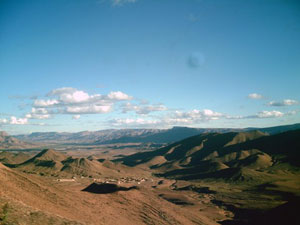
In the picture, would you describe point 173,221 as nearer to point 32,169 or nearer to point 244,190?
point 244,190

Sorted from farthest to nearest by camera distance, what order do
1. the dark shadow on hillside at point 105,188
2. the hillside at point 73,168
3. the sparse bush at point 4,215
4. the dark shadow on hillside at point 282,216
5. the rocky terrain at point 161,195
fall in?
the hillside at point 73,168
the dark shadow on hillside at point 105,188
the dark shadow on hillside at point 282,216
the rocky terrain at point 161,195
the sparse bush at point 4,215

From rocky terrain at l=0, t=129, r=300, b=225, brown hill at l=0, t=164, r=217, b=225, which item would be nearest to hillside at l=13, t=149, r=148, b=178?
rocky terrain at l=0, t=129, r=300, b=225

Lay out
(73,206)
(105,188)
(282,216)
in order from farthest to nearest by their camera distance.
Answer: (105,188)
(282,216)
(73,206)

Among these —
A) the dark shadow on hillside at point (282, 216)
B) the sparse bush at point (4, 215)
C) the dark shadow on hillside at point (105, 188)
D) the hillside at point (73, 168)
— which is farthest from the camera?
the hillside at point (73, 168)

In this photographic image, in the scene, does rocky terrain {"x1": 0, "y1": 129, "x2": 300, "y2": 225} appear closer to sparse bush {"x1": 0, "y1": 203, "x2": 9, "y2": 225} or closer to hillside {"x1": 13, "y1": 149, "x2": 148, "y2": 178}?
hillside {"x1": 13, "y1": 149, "x2": 148, "y2": 178}

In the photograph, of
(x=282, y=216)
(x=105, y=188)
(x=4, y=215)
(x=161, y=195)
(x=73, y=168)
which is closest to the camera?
(x=4, y=215)

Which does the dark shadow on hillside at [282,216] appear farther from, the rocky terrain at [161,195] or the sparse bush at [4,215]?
the sparse bush at [4,215]

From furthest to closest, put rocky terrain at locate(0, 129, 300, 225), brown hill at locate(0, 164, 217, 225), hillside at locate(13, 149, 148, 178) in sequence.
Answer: hillside at locate(13, 149, 148, 178)
rocky terrain at locate(0, 129, 300, 225)
brown hill at locate(0, 164, 217, 225)

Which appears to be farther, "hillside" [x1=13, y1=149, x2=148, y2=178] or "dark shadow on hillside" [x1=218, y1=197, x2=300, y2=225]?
"hillside" [x1=13, y1=149, x2=148, y2=178]

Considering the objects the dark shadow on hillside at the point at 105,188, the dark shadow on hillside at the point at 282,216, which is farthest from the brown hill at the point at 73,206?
the dark shadow on hillside at the point at 282,216

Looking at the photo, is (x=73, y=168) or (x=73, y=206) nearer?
(x=73, y=206)

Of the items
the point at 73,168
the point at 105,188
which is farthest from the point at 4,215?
the point at 73,168

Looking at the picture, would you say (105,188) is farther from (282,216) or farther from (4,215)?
(4,215)
